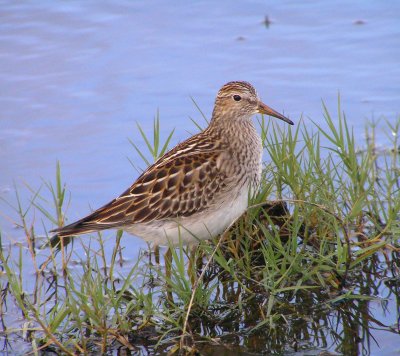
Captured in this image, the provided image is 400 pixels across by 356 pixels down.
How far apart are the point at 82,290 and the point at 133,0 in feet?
24.2

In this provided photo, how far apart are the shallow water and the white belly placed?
113cm

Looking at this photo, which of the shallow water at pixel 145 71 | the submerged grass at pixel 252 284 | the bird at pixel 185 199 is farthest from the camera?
the shallow water at pixel 145 71

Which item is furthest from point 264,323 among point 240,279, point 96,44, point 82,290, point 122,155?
point 96,44

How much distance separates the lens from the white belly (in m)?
7.43

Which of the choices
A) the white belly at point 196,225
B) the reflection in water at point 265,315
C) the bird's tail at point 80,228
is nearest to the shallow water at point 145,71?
the white belly at point 196,225

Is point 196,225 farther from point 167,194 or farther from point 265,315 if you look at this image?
point 265,315

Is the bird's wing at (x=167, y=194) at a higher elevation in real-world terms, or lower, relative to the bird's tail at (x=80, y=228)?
higher

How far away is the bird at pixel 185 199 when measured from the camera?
24.2 feet

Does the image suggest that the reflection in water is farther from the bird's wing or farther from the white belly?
the bird's wing

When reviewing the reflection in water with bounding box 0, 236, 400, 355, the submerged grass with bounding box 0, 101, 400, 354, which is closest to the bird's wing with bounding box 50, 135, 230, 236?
the submerged grass with bounding box 0, 101, 400, 354

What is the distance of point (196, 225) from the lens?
24.5ft

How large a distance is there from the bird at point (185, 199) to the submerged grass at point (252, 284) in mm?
203

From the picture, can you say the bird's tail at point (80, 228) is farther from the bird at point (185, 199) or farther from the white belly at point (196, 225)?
the white belly at point (196, 225)

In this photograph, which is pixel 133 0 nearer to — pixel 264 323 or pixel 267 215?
pixel 267 215
